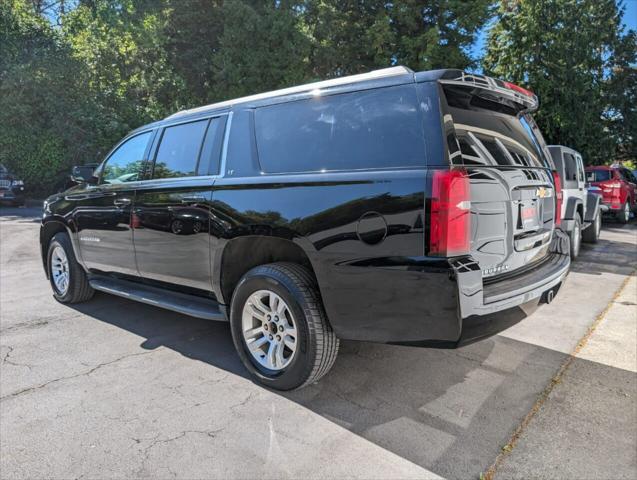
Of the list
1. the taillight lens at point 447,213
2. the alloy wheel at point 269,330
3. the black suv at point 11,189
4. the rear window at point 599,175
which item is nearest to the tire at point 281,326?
the alloy wheel at point 269,330

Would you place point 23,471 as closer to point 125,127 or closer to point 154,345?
point 154,345

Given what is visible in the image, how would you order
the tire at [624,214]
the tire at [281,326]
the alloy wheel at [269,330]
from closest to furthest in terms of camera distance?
1. the tire at [281,326]
2. the alloy wheel at [269,330]
3. the tire at [624,214]

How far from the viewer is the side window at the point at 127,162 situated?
4340mm

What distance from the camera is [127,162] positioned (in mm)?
4543

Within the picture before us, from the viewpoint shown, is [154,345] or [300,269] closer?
[300,269]

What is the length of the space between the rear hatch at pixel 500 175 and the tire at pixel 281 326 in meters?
1.04

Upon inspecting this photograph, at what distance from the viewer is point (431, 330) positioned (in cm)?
250

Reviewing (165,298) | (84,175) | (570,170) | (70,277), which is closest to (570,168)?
(570,170)

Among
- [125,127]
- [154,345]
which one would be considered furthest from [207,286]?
[125,127]

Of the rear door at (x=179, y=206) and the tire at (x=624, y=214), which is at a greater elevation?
the rear door at (x=179, y=206)

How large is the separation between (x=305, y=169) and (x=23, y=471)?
2.23m

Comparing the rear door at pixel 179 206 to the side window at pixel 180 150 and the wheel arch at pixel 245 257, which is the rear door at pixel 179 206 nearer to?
the side window at pixel 180 150

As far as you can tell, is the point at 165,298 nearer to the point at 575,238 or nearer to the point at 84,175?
the point at 84,175

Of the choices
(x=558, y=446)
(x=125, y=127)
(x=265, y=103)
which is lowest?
(x=558, y=446)
